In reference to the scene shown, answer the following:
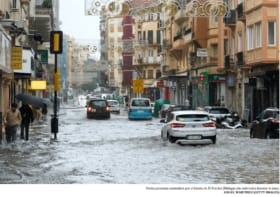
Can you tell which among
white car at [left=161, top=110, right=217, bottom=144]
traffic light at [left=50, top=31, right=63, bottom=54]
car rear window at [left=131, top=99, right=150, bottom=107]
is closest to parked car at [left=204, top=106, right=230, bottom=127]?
white car at [left=161, top=110, right=217, bottom=144]

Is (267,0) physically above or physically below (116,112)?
above

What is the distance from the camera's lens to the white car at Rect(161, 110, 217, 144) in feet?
80.4

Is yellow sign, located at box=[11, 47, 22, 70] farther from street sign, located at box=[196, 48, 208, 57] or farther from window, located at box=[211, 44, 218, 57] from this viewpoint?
window, located at box=[211, 44, 218, 57]

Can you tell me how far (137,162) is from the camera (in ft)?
60.8

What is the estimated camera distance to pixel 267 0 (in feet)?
121

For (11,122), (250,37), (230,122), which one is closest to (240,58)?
(250,37)

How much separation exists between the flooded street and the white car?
1.60 ft

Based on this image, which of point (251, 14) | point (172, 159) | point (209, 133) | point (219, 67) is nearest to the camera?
point (172, 159)

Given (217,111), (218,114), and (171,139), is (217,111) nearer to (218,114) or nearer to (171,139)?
(218,114)

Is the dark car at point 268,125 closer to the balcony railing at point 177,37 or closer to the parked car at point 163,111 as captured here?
the parked car at point 163,111

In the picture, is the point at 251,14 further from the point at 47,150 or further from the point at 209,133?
the point at 47,150

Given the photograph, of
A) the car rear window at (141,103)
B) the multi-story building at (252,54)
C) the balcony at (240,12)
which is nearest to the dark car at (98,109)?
the car rear window at (141,103)
